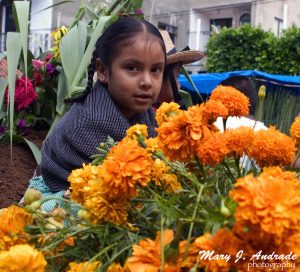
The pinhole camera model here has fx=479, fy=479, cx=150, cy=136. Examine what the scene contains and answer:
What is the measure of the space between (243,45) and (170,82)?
7.05 meters

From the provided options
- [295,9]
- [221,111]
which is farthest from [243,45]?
[221,111]

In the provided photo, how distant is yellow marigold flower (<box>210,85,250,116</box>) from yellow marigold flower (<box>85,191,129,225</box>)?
0.20 m

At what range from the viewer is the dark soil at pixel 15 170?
5.22 ft

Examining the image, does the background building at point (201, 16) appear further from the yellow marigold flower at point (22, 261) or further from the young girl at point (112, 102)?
the yellow marigold flower at point (22, 261)

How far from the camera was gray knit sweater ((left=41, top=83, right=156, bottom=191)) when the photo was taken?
116 cm

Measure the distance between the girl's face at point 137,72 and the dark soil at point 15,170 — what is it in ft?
1.81

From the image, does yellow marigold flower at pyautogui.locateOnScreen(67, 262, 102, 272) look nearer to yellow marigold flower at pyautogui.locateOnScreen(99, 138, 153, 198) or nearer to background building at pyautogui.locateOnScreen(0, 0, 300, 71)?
yellow marigold flower at pyautogui.locateOnScreen(99, 138, 153, 198)

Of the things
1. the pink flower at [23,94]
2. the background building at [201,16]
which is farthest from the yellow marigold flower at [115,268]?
the background building at [201,16]

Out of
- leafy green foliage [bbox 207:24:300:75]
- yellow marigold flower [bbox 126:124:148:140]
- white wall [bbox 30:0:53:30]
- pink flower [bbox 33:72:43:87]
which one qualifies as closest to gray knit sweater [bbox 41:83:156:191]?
yellow marigold flower [bbox 126:124:148:140]

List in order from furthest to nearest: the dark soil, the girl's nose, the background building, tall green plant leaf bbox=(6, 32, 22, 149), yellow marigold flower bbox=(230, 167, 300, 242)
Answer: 1. the background building
2. the dark soil
3. tall green plant leaf bbox=(6, 32, 22, 149)
4. the girl's nose
5. yellow marigold flower bbox=(230, 167, 300, 242)

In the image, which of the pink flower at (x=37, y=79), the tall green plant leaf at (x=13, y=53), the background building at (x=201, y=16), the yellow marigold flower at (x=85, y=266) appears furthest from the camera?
the background building at (x=201, y=16)

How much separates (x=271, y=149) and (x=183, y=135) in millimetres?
102

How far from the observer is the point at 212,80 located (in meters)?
5.87

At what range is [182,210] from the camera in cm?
54
